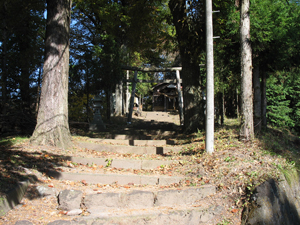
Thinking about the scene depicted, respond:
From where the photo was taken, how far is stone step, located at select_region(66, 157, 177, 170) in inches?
243

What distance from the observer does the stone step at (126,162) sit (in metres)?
6.16

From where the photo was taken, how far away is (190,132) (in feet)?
31.2

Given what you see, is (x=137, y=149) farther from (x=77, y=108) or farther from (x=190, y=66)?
(x=77, y=108)

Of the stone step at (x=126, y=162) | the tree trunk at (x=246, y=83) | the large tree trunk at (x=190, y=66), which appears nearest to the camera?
the stone step at (x=126, y=162)

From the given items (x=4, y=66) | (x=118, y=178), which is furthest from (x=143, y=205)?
(x=4, y=66)

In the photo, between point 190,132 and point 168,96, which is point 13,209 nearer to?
point 190,132

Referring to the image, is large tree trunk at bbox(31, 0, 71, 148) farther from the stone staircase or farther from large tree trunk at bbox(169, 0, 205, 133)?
large tree trunk at bbox(169, 0, 205, 133)

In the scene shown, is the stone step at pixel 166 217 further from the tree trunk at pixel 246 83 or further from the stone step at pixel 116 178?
the tree trunk at pixel 246 83

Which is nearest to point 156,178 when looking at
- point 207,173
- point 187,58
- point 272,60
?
point 207,173

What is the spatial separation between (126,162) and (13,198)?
2.78m

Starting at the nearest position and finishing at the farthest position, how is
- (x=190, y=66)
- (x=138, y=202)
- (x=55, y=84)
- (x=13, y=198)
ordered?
1. (x=13, y=198)
2. (x=138, y=202)
3. (x=55, y=84)
4. (x=190, y=66)

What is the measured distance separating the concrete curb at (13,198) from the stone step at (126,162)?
1900 millimetres

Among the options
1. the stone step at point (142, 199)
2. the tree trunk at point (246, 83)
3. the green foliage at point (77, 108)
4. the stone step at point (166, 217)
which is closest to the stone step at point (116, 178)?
the stone step at point (142, 199)

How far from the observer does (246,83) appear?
645 centimetres
